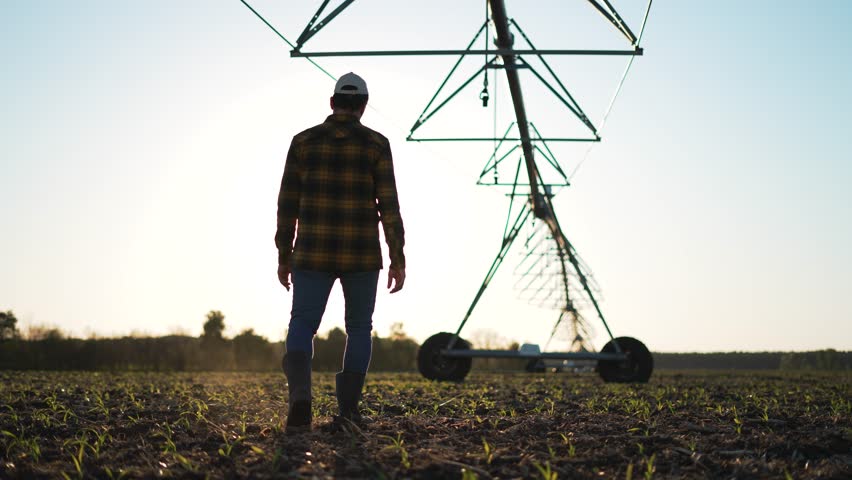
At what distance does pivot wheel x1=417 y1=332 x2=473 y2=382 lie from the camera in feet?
44.7

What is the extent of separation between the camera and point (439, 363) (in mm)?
13688

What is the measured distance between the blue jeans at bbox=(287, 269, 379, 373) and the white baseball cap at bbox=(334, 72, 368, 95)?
91 centimetres

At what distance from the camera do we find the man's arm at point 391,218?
14.4 feet

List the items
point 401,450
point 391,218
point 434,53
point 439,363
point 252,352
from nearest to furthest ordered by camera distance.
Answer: point 401,450, point 391,218, point 434,53, point 439,363, point 252,352

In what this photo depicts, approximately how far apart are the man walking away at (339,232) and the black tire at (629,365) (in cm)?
994

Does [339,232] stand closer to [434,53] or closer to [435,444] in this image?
[435,444]

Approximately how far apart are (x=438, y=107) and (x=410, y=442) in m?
5.88

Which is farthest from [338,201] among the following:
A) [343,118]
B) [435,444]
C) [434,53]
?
[434,53]

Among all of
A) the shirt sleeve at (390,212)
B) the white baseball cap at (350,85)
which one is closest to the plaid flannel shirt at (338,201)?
the shirt sleeve at (390,212)

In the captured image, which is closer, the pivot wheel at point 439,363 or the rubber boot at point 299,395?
the rubber boot at point 299,395

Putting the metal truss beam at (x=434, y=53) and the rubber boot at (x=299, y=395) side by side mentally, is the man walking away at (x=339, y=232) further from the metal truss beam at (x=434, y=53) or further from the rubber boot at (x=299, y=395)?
the metal truss beam at (x=434, y=53)

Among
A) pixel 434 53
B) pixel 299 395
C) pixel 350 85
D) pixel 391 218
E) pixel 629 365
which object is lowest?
pixel 299 395

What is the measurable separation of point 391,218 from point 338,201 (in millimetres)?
276

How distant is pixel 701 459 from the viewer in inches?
138
